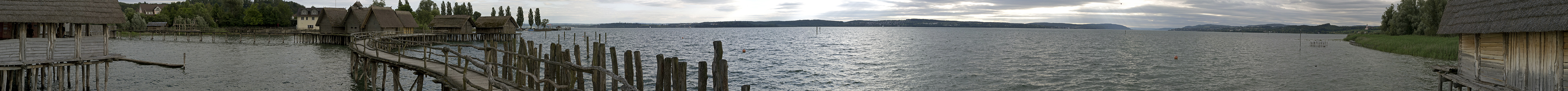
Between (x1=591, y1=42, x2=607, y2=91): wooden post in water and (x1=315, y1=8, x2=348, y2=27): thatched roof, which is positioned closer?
(x1=591, y1=42, x2=607, y2=91): wooden post in water

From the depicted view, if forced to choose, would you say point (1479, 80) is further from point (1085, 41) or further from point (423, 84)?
point (1085, 41)

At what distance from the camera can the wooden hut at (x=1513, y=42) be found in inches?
445

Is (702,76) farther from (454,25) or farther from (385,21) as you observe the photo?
(454,25)

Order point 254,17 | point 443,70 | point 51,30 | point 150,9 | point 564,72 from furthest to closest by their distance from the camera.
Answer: point 150,9
point 254,17
point 443,70
point 564,72
point 51,30

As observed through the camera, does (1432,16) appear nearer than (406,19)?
No

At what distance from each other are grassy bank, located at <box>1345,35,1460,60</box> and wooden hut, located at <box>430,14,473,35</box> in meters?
47.9

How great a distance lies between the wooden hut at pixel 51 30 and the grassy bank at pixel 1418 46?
93.6ft

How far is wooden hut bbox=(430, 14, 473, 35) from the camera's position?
5959cm

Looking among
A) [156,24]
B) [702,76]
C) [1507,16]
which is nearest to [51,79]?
[702,76]

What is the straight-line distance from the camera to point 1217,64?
33.5m

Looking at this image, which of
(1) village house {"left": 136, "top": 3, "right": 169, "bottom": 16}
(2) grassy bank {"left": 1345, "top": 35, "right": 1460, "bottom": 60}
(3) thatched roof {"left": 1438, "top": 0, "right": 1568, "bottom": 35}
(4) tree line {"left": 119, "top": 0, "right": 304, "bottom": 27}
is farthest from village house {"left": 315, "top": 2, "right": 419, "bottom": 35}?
(1) village house {"left": 136, "top": 3, "right": 169, "bottom": 16}

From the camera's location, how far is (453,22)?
197 ft

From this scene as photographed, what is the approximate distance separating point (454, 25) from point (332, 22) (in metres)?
9.41

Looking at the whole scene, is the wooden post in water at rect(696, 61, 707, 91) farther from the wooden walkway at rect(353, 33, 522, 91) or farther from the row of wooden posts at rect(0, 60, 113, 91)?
the row of wooden posts at rect(0, 60, 113, 91)
